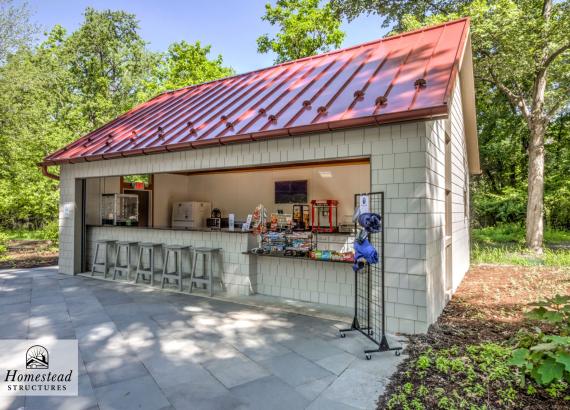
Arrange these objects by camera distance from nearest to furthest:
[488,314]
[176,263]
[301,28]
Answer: [488,314]
[176,263]
[301,28]

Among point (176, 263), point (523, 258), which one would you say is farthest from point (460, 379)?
point (523, 258)

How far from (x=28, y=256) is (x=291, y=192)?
28.6 ft

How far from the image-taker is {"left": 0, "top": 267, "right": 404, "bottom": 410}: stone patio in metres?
2.91

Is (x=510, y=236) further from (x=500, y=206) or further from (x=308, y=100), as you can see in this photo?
(x=308, y=100)

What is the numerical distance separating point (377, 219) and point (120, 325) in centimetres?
370

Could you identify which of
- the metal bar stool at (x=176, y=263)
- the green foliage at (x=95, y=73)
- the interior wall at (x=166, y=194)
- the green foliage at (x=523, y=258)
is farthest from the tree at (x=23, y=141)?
the green foliage at (x=523, y=258)

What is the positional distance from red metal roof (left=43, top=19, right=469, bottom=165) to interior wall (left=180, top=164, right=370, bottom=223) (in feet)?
10.2

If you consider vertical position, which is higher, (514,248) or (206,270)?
(206,270)

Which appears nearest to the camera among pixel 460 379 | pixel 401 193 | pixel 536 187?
pixel 460 379

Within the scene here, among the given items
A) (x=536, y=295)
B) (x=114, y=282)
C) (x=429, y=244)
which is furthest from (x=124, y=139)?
(x=536, y=295)

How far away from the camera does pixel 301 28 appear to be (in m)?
18.8

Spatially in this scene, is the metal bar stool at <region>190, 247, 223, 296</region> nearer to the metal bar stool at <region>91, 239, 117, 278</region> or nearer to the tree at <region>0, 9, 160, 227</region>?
the metal bar stool at <region>91, 239, 117, 278</region>

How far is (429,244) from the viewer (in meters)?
4.51

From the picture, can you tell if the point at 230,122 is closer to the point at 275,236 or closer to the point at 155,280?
the point at 275,236
